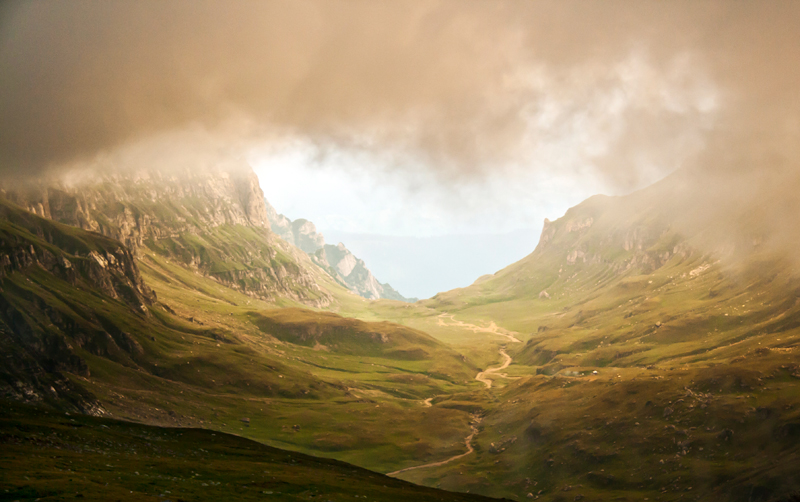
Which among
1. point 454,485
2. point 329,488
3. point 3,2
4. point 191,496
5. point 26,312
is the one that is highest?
point 3,2

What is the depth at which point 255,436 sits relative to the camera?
17412 cm

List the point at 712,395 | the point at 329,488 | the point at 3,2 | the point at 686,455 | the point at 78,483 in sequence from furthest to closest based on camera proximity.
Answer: the point at 712,395 → the point at 686,455 → the point at 3,2 → the point at 329,488 → the point at 78,483

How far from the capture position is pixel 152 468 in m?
67.9

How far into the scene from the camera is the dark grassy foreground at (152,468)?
51.1 meters

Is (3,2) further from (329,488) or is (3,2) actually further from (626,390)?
(626,390)

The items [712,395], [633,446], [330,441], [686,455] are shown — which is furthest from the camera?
[330,441]

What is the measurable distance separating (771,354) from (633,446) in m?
76.7

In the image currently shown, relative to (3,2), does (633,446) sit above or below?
below

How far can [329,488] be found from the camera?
270ft

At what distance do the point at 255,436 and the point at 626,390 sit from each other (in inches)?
5376

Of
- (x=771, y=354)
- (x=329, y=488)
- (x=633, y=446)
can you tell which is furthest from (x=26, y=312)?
(x=771, y=354)

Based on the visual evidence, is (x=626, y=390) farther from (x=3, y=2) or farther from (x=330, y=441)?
(x=3, y=2)

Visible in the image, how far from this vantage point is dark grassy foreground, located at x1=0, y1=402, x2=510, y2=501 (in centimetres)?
5109

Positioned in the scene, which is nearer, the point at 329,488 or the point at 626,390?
the point at 329,488
